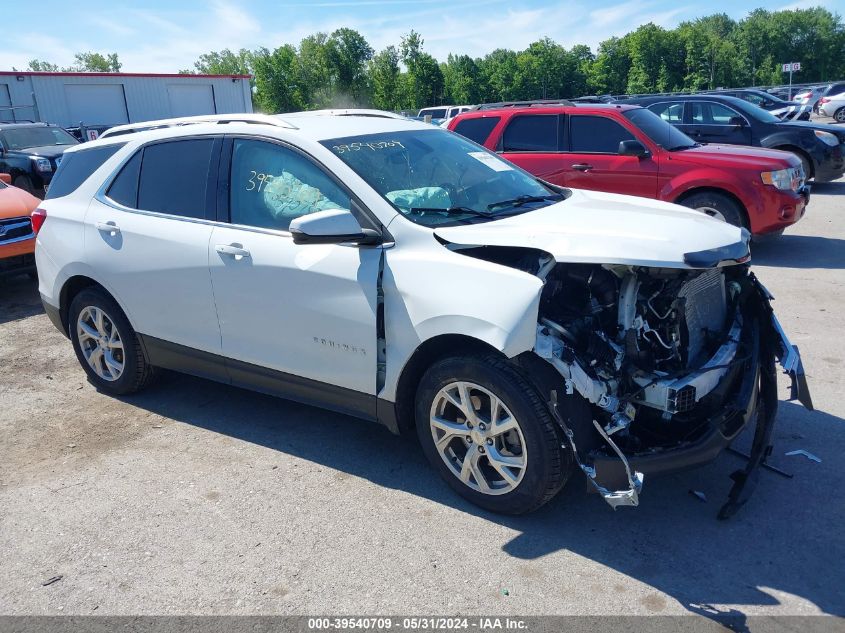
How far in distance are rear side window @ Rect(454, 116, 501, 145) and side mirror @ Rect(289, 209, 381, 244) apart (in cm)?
643

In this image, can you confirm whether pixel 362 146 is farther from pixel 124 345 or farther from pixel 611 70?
pixel 611 70

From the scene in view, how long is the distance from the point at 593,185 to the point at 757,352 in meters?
5.77

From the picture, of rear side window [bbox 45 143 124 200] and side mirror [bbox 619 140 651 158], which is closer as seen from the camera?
rear side window [bbox 45 143 124 200]

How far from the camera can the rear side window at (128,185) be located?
188 inches

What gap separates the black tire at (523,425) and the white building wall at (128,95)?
3381 cm

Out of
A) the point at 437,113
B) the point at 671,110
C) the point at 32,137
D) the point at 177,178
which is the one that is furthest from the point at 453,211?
the point at 437,113

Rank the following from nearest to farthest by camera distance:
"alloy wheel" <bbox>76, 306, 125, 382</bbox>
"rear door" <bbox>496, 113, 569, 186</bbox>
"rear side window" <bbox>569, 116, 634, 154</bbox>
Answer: "alloy wheel" <bbox>76, 306, 125, 382</bbox> → "rear side window" <bbox>569, 116, 634, 154</bbox> → "rear door" <bbox>496, 113, 569, 186</bbox>

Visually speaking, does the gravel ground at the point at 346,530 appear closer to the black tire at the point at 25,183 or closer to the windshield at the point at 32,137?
the black tire at the point at 25,183

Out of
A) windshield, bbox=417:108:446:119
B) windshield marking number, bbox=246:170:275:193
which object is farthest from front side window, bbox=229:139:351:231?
windshield, bbox=417:108:446:119

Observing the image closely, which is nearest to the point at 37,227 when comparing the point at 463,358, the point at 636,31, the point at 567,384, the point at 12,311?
the point at 12,311

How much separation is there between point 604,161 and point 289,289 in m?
6.08

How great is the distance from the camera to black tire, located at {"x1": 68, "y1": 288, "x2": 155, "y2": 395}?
16.1 feet

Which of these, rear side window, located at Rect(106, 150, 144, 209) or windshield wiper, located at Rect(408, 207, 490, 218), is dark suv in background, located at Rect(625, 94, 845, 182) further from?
rear side window, located at Rect(106, 150, 144, 209)

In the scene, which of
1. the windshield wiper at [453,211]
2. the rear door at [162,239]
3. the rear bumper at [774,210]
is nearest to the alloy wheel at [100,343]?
the rear door at [162,239]
